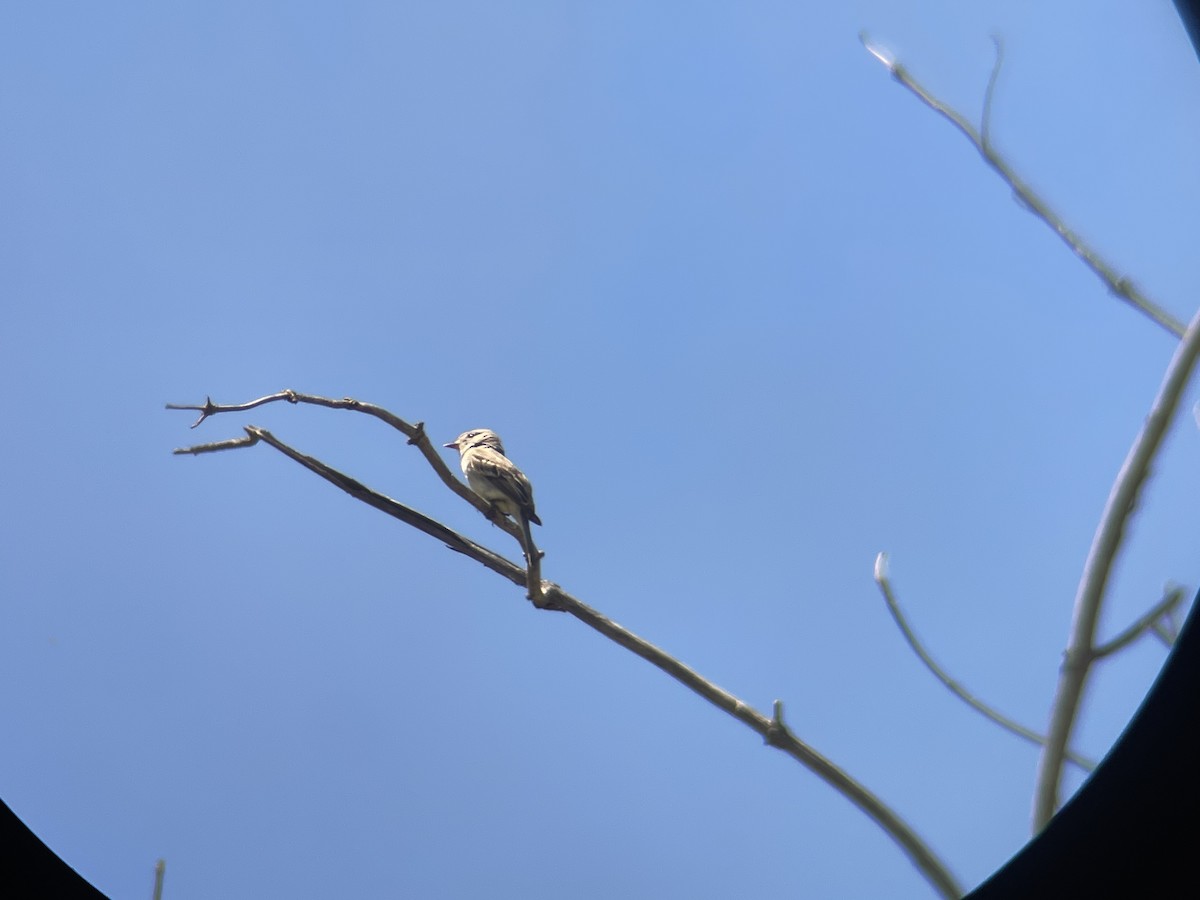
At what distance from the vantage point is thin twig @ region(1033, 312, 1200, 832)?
200cm

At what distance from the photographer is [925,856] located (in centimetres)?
227

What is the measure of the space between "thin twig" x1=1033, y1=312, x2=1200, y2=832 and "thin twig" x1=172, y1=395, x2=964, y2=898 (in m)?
0.52

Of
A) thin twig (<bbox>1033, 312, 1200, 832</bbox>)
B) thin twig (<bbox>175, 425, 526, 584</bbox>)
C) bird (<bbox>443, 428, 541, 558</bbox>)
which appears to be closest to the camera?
thin twig (<bbox>1033, 312, 1200, 832</bbox>)

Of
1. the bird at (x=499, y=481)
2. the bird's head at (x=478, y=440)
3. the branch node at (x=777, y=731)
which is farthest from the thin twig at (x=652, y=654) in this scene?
the bird's head at (x=478, y=440)

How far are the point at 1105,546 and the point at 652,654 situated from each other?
123cm

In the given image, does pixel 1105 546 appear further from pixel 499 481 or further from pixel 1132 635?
pixel 499 481

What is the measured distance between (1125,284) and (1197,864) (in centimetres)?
143

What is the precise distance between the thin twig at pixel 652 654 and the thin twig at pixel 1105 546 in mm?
517

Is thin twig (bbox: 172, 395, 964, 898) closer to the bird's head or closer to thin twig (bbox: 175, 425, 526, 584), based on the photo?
thin twig (bbox: 175, 425, 526, 584)

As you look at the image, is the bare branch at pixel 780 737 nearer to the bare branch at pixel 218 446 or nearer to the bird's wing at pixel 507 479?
the bare branch at pixel 218 446

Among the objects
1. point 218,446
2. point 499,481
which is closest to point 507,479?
point 499,481

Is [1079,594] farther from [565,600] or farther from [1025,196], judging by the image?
[565,600]

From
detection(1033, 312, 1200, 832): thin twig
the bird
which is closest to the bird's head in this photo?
the bird

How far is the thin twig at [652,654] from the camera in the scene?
94.4 inches
